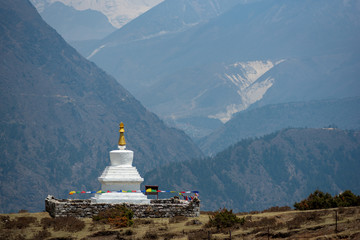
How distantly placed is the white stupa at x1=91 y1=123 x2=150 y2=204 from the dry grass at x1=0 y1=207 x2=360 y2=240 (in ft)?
10.6

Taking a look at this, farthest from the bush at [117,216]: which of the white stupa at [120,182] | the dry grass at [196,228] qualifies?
the white stupa at [120,182]

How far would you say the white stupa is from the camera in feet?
197

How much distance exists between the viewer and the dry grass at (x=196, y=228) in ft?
162

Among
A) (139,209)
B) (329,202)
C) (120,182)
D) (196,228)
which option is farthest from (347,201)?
(120,182)

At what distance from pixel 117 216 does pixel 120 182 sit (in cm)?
501

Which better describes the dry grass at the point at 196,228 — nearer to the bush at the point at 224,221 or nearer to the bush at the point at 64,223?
the bush at the point at 64,223

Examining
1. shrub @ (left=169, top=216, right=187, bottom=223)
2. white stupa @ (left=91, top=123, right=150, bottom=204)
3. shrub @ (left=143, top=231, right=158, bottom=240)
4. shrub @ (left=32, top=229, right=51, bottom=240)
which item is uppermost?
white stupa @ (left=91, top=123, right=150, bottom=204)

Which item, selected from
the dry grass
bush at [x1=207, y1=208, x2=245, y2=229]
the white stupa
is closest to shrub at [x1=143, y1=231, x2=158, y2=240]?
the dry grass

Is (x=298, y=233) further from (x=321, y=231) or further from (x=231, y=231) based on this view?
(x=231, y=231)

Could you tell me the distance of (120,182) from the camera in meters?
61.0

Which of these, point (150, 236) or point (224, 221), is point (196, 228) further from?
point (150, 236)

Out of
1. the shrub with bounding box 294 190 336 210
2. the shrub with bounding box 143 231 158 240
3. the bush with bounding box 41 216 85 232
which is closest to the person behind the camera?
the shrub with bounding box 143 231 158 240

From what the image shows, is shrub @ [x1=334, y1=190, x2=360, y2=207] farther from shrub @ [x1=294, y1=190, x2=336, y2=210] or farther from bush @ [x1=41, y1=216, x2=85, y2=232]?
bush @ [x1=41, y1=216, x2=85, y2=232]

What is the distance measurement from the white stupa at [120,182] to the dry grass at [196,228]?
3218 mm
